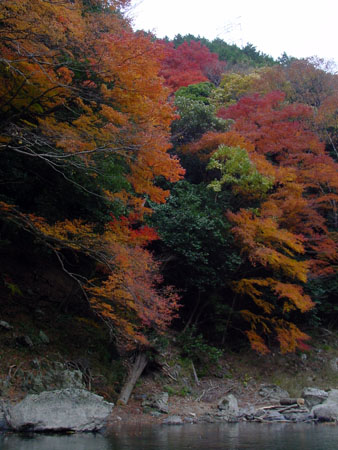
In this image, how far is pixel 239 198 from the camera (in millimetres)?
17453

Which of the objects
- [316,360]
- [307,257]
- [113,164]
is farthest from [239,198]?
[113,164]

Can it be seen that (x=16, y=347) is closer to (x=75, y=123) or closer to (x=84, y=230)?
(x=84, y=230)

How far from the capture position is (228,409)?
38.9 ft

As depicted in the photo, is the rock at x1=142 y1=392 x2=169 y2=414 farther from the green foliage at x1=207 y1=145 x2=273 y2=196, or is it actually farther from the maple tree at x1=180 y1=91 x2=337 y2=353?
the green foliage at x1=207 y1=145 x2=273 y2=196

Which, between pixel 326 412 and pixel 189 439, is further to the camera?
pixel 326 412

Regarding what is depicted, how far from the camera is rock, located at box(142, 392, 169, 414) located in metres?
11.4

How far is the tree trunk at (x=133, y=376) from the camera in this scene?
1145 centimetres

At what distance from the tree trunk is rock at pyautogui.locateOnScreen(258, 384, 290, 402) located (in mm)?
4509

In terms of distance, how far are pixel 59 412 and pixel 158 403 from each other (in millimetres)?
4213

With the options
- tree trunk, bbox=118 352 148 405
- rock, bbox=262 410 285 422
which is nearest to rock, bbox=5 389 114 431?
tree trunk, bbox=118 352 148 405

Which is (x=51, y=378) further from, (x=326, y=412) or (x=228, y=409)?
(x=326, y=412)

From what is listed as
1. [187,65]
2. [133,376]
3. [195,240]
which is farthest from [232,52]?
[133,376]

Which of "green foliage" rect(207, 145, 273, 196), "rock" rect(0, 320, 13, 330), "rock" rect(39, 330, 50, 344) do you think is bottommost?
"rock" rect(39, 330, 50, 344)

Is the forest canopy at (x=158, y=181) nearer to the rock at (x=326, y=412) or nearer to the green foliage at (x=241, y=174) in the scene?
the green foliage at (x=241, y=174)
